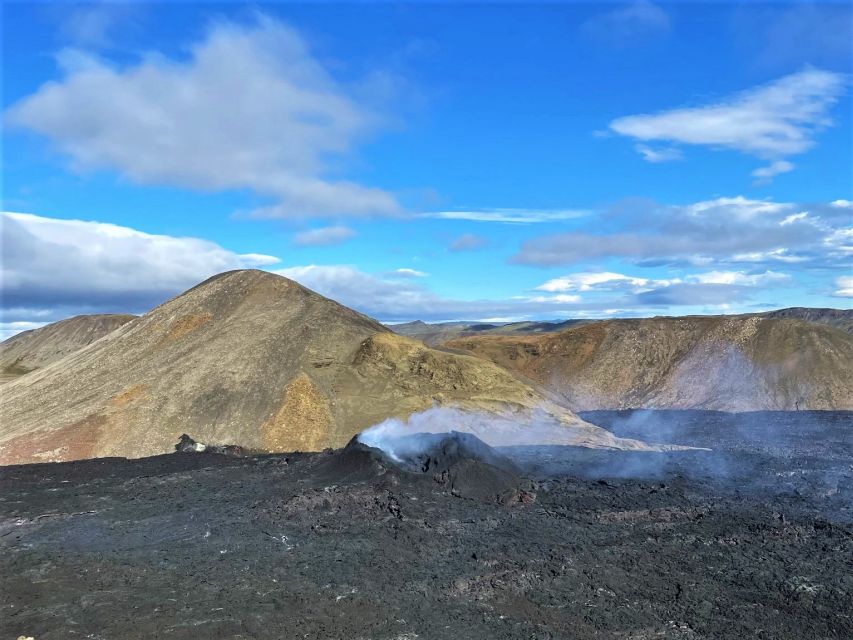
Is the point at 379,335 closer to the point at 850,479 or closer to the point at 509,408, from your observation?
the point at 509,408

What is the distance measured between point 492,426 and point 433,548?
52.3ft

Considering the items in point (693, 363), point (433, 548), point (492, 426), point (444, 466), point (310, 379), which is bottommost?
point (433, 548)

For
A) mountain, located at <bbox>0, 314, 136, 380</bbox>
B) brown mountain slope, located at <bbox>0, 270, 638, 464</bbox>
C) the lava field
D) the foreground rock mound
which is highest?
mountain, located at <bbox>0, 314, 136, 380</bbox>

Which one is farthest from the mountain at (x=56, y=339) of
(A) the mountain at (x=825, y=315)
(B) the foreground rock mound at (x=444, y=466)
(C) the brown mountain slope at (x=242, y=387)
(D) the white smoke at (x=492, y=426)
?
(A) the mountain at (x=825, y=315)

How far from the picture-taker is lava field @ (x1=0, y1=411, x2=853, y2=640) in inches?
463

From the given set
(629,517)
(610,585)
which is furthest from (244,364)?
(610,585)

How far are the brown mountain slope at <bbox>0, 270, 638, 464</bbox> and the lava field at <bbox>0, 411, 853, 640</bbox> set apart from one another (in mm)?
4202

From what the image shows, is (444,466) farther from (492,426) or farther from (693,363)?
(693,363)

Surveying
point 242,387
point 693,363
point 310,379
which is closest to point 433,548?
point 310,379

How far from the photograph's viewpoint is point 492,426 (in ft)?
102

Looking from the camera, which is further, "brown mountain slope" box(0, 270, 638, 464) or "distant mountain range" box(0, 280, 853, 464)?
"distant mountain range" box(0, 280, 853, 464)

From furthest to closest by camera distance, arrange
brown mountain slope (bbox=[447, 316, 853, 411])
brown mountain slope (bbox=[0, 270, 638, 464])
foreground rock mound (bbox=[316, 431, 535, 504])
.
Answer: brown mountain slope (bbox=[447, 316, 853, 411]) → brown mountain slope (bbox=[0, 270, 638, 464]) → foreground rock mound (bbox=[316, 431, 535, 504])

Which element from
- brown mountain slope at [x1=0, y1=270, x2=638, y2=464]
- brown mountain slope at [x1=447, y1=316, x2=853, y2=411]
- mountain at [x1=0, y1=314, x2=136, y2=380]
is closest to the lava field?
brown mountain slope at [x1=0, y1=270, x2=638, y2=464]

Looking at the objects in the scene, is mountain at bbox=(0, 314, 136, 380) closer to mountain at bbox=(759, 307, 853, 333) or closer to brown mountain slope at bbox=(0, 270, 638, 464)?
brown mountain slope at bbox=(0, 270, 638, 464)
